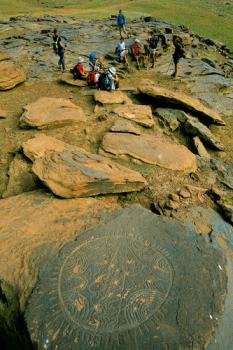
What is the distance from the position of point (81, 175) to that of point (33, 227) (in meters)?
1.62

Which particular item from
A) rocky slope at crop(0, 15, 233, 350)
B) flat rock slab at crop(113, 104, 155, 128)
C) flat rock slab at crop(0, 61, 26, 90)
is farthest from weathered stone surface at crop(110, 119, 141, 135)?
flat rock slab at crop(0, 61, 26, 90)

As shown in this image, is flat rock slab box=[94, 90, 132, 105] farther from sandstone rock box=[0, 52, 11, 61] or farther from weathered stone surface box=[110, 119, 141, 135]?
sandstone rock box=[0, 52, 11, 61]

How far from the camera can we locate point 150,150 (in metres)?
9.87

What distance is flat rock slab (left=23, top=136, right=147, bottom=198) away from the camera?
24.5 ft

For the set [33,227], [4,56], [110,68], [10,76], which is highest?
[110,68]

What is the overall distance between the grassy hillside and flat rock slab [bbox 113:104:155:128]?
21814 millimetres

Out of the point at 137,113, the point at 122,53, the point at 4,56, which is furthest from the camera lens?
the point at 122,53

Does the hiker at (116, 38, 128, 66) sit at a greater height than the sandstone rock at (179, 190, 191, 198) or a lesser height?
greater

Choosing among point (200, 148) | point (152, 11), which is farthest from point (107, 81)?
point (152, 11)

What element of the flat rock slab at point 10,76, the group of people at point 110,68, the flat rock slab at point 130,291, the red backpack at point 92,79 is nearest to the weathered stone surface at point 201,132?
the group of people at point 110,68

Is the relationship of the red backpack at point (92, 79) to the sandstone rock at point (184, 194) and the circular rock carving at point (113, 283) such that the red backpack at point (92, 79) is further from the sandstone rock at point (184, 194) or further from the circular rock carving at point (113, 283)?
the circular rock carving at point (113, 283)

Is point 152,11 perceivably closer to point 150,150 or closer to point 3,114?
point 3,114

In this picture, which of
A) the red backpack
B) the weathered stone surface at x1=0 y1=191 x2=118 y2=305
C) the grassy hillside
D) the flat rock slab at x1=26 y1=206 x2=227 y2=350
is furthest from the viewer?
the grassy hillside

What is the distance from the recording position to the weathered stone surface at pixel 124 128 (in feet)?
34.8
